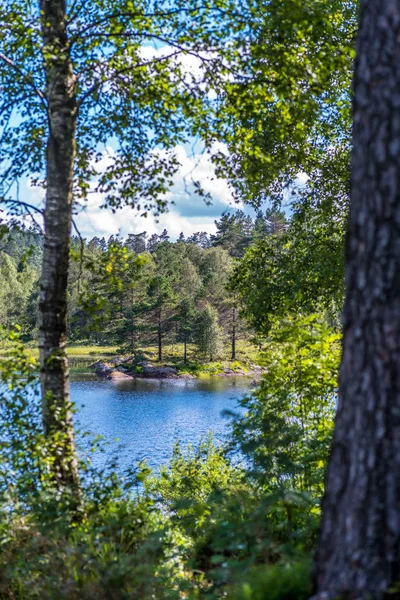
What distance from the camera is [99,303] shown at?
5.32 meters

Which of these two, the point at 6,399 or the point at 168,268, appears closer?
the point at 6,399

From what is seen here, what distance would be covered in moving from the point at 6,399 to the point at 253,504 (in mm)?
2191

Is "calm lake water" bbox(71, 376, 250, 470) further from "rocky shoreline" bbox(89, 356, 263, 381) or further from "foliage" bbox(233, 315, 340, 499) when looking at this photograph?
"foliage" bbox(233, 315, 340, 499)

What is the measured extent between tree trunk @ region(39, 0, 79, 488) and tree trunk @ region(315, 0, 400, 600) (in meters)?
2.88

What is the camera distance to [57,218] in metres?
5.18

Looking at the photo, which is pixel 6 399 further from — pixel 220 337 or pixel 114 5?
pixel 220 337

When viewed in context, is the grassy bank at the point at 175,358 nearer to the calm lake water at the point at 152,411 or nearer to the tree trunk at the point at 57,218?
the calm lake water at the point at 152,411

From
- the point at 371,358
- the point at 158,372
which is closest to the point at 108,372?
the point at 158,372

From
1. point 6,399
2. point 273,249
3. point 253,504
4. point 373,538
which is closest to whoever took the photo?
point 373,538

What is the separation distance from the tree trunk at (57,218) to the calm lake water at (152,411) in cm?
1072

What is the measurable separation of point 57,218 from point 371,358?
3.49m

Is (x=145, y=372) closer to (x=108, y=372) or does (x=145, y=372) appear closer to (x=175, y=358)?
(x=108, y=372)

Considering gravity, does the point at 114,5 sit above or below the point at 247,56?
above

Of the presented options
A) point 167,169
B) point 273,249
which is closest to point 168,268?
point 273,249
